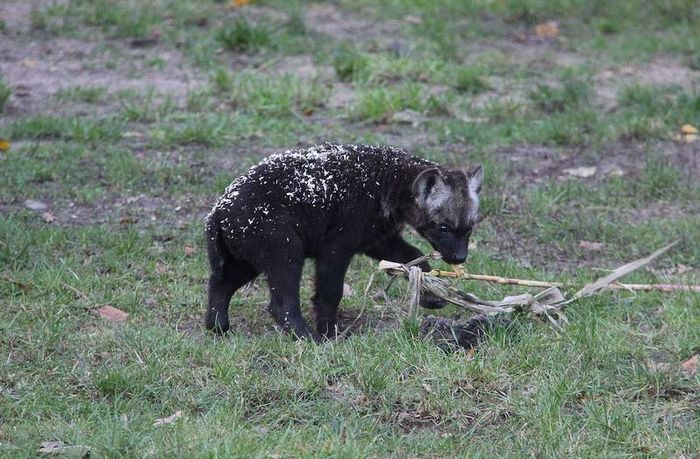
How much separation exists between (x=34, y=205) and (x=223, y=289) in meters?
2.65

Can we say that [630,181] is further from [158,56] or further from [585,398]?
[158,56]

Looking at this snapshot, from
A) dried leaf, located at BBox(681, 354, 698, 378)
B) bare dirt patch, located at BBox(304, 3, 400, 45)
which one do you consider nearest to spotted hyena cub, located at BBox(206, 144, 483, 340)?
dried leaf, located at BBox(681, 354, 698, 378)

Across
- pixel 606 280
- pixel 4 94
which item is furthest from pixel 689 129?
pixel 4 94

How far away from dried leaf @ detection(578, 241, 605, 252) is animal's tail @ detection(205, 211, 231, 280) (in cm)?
320

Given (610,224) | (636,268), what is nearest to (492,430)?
(636,268)

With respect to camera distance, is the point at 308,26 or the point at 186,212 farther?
the point at 308,26

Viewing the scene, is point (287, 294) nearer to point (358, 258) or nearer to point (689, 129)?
point (358, 258)

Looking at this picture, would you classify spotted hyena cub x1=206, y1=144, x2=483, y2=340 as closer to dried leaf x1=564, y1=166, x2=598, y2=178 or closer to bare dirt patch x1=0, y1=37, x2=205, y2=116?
dried leaf x1=564, y1=166, x2=598, y2=178

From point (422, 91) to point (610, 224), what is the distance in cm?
344

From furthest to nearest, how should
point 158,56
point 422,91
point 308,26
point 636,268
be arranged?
1. point 308,26
2. point 158,56
3. point 422,91
4. point 636,268

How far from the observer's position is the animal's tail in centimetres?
716

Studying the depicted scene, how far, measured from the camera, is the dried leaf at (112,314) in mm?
7341

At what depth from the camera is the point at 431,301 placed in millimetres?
7605

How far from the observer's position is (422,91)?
12219 millimetres
